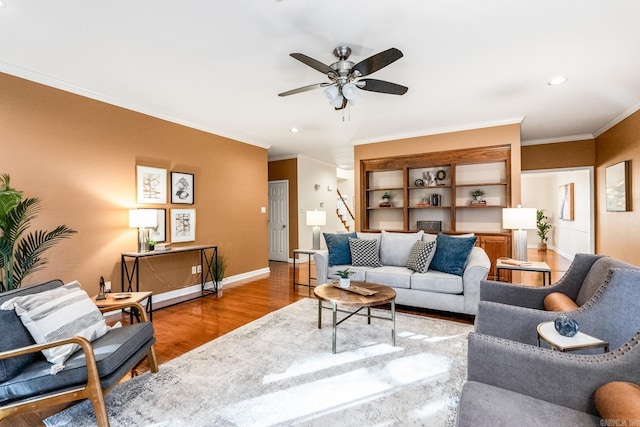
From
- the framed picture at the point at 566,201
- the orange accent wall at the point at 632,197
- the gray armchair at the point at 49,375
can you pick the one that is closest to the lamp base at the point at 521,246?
the orange accent wall at the point at 632,197

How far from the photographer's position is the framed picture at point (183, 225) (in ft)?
14.3

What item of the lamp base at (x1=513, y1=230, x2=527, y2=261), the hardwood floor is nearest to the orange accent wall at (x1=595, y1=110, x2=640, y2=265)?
the hardwood floor

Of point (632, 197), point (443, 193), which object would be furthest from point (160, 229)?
point (632, 197)

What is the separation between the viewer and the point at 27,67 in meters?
2.87

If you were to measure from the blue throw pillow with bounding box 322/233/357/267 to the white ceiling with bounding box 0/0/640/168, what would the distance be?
184 centimetres

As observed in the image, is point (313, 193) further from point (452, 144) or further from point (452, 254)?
point (452, 254)

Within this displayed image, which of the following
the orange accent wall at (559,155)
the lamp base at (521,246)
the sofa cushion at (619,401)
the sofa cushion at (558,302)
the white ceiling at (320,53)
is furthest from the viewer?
the orange accent wall at (559,155)

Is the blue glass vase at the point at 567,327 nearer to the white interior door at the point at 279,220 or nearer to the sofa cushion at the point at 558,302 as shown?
the sofa cushion at the point at 558,302

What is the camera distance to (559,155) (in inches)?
235

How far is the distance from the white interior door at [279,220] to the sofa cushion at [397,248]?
3.66 metres

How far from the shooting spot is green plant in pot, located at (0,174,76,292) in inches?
98.0

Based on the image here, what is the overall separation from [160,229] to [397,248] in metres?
3.36

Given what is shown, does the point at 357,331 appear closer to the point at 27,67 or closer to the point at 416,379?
the point at 416,379

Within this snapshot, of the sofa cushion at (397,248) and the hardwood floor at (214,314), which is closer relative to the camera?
the hardwood floor at (214,314)
